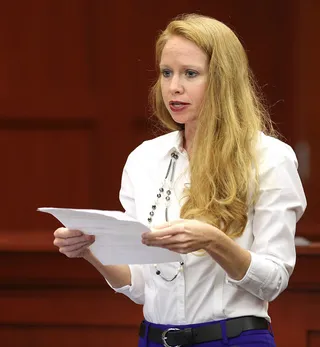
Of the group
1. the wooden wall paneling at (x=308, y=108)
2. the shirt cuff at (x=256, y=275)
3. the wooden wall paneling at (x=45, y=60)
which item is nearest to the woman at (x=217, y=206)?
the shirt cuff at (x=256, y=275)

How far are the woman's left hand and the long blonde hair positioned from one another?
14cm

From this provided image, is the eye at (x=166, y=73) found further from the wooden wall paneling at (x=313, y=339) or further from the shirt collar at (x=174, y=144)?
the wooden wall paneling at (x=313, y=339)

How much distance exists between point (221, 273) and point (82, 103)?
1709 mm

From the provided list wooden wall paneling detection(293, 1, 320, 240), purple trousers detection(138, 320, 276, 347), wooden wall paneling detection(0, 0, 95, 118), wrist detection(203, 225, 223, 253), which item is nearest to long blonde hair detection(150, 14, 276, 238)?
wrist detection(203, 225, 223, 253)

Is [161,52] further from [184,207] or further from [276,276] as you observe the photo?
[276,276]


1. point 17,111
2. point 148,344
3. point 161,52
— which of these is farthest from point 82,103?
point 148,344

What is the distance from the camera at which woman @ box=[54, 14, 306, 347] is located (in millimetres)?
2217

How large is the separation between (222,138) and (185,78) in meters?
0.17

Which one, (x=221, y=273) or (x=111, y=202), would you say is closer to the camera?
(x=221, y=273)

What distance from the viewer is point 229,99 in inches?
91.8

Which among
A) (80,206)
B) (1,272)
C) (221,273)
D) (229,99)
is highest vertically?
(229,99)

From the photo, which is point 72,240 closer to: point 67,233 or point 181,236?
point 67,233

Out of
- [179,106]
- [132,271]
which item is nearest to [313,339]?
[132,271]

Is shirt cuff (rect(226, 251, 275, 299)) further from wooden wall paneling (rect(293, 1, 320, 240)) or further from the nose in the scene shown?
wooden wall paneling (rect(293, 1, 320, 240))
